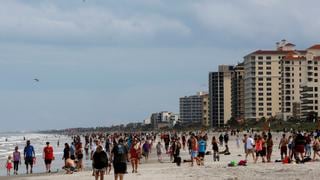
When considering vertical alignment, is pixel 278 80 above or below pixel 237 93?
above

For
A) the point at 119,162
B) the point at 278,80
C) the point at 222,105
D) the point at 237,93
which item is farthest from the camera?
the point at 222,105

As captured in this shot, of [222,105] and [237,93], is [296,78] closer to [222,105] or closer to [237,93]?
[237,93]

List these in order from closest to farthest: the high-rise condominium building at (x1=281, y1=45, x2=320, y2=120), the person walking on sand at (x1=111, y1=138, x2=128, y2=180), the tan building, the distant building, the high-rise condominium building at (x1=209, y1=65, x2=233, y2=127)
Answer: the person walking on sand at (x1=111, y1=138, x2=128, y2=180) → the high-rise condominium building at (x1=281, y1=45, x2=320, y2=120) → the tan building → the distant building → the high-rise condominium building at (x1=209, y1=65, x2=233, y2=127)

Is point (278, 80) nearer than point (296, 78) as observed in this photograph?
No

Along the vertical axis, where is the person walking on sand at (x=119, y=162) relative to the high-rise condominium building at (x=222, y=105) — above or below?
below

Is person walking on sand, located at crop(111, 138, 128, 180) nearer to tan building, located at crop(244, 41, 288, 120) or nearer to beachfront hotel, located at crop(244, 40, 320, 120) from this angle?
beachfront hotel, located at crop(244, 40, 320, 120)

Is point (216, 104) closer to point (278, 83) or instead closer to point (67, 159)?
point (278, 83)

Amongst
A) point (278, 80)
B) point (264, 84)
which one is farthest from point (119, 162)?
point (278, 80)

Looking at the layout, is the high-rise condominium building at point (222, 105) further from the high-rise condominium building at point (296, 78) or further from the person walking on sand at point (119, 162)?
the person walking on sand at point (119, 162)

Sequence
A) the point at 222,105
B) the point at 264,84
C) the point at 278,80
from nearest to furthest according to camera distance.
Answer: the point at 264,84 → the point at 278,80 → the point at 222,105

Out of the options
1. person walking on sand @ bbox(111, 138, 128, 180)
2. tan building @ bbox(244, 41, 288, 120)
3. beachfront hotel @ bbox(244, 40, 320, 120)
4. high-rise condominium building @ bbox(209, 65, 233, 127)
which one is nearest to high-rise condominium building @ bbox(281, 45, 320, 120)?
beachfront hotel @ bbox(244, 40, 320, 120)

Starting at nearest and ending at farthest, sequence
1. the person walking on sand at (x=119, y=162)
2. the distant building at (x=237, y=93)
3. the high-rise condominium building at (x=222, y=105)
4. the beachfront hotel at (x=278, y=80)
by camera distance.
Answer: the person walking on sand at (x=119, y=162) < the beachfront hotel at (x=278, y=80) < the distant building at (x=237, y=93) < the high-rise condominium building at (x=222, y=105)

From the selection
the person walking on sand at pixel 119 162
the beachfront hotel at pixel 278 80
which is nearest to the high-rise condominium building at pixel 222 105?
the beachfront hotel at pixel 278 80

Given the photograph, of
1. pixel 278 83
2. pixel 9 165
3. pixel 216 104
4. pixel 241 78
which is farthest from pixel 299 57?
pixel 9 165
